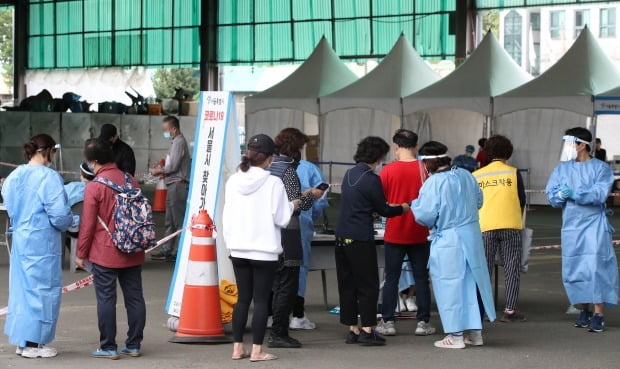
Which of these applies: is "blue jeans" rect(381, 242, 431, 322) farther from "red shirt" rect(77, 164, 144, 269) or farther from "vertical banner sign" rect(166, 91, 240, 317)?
"red shirt" rect(77, 164, 144, 269)

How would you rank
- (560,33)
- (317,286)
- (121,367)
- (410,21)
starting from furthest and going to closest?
1. (560,33)
2. (410,21)
3. (317,286)
4. (121,367)

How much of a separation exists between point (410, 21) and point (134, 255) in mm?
26768

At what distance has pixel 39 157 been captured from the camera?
8398 millimetres

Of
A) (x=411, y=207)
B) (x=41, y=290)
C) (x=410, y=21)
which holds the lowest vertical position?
(x=41, y=290)

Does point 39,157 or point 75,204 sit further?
point 75,204

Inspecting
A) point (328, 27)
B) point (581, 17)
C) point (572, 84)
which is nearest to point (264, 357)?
point (572, 84)

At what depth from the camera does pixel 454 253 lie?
8.79 meters

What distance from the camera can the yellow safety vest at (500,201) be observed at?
1013 centimetres

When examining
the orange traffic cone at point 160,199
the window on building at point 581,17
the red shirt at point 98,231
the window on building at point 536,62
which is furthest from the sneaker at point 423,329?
the window on building at point 536,62

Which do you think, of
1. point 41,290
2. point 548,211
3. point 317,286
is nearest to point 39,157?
point 41,290

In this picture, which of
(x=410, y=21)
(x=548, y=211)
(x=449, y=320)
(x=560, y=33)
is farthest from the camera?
(x=560, y=33)

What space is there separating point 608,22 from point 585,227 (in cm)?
6011

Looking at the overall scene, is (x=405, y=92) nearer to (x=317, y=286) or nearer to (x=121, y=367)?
(x=317, y=286)

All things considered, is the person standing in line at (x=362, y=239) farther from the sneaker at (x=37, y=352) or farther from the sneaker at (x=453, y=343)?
the sneaker at (x=37, y=352)
